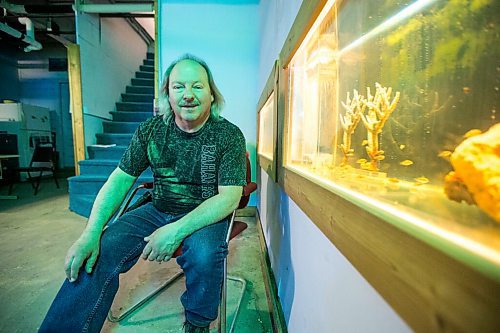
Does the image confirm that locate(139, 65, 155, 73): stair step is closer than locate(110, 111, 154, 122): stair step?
No

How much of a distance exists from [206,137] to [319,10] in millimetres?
902

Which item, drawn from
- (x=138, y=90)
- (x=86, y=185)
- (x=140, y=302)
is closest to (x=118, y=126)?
(x=138, y=90)

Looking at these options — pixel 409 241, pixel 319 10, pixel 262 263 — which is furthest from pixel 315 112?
pixel 262 263

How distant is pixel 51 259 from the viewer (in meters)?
2.46

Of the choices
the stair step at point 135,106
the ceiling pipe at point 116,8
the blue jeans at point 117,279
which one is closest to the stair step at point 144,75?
the stair step at point 135,106

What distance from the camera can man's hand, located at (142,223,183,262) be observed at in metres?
1.21

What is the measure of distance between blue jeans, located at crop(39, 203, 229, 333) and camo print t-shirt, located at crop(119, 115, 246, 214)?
234 mm

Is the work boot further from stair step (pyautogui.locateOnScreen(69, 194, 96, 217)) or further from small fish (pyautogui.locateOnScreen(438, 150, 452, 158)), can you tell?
stair step (pyautogui.locateOnScreen(69, 194, 96, 217))

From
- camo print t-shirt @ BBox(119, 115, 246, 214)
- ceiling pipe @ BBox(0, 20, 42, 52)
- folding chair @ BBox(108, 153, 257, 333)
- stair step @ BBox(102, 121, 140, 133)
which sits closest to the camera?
folding chair @ BBox(108, 153, 257, 333)

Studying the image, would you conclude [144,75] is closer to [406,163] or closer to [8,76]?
[8,76]

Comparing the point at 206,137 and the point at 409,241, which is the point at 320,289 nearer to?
the point at 409,241

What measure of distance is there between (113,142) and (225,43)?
Answer: 115 inches

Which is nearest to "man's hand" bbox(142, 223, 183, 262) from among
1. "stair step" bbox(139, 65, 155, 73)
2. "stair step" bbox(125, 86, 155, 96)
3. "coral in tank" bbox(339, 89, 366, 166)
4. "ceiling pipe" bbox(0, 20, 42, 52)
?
"coral in tank" bbox(339, 89, 366, 166)

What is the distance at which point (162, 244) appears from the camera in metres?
1.21
